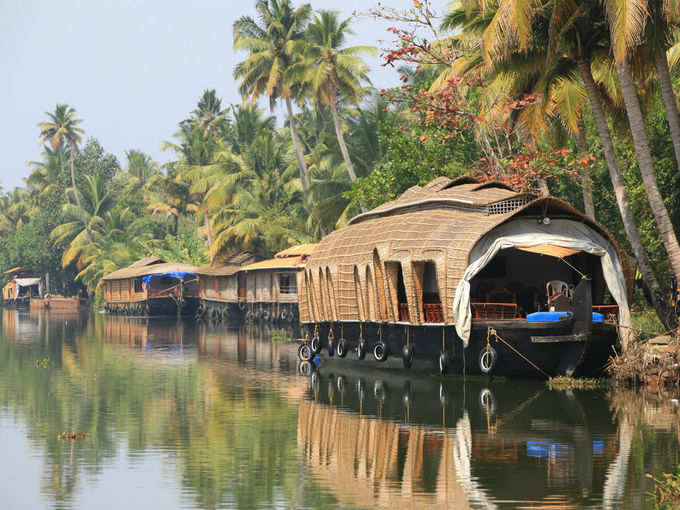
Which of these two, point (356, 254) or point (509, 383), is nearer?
point (509, 383)

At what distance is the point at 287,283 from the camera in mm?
49031

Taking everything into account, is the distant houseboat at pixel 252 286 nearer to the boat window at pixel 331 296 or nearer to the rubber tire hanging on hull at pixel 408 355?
the boat window at pixel 331 296

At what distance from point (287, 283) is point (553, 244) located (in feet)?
97.5

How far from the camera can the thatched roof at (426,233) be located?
20.0 metres

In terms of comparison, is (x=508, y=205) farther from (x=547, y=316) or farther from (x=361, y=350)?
(x=361, y=350)

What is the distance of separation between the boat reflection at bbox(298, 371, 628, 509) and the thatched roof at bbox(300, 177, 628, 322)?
97.3 inches

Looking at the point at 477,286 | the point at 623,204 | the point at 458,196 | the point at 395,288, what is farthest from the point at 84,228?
the point at 623,204

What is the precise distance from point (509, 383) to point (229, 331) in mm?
25799

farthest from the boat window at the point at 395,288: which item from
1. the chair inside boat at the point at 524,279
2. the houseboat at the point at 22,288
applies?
the houseboat at the point at 22,288

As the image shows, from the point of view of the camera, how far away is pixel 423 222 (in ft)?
71.1

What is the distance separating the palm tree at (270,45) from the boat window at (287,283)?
7541 mm

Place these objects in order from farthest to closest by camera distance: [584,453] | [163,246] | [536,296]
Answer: [163,246] < [536,296] < [584,453]

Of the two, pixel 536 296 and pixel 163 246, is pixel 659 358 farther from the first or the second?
pixel 163 246

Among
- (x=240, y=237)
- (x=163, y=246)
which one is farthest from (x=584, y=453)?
(x=163, y=246)
